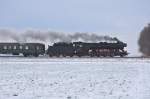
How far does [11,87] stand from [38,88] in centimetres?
155

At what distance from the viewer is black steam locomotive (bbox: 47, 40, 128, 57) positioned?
6975 centimetres

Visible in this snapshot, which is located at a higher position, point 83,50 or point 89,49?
point 89,49

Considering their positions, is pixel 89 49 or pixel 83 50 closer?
pixel 83 50

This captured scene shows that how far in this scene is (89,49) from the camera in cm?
7094

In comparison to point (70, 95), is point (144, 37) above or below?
above

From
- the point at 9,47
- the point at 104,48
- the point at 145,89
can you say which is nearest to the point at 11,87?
the point at 145,89

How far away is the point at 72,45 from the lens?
72.1 metres

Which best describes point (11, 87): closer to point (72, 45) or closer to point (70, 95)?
point (70, 95)

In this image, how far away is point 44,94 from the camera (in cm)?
1788

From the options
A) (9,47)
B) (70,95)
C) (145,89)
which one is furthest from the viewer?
(9,47)

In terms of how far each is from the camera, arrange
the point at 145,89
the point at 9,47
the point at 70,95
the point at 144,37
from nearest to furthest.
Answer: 1. the point at 70,95
2. the point at 145,89
3. the point at 144,37
4. the point at 9,47

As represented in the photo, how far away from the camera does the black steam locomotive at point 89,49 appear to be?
69.8 metres

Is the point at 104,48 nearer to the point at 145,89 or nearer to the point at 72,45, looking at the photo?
the point at 72,45

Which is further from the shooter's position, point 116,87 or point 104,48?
point 104,48
